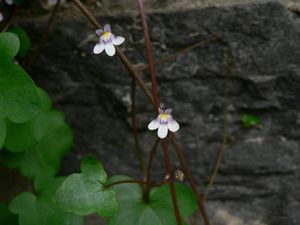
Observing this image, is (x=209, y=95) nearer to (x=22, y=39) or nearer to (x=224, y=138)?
(x=224, y=138)

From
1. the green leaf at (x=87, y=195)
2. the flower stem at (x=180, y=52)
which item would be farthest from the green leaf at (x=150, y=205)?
the flower stem at (x=180, y=52)

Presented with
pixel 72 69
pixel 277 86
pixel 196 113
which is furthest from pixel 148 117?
pixel 277 86

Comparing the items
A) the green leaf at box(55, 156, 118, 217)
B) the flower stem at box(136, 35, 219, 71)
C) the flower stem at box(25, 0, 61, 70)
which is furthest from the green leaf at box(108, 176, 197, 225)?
the flower stem at box(25, 0, 61, 70)

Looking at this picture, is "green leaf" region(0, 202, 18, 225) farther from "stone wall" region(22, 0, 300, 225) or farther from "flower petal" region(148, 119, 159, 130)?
"flower petal" region(148, 119, 159, 130)

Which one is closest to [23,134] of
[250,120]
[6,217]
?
[6,217]

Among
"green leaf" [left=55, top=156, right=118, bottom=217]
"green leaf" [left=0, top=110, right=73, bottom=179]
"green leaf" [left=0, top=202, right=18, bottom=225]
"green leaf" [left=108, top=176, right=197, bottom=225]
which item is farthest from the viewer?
"green leaf" [left=0, top=110, right=73, bottom=179]

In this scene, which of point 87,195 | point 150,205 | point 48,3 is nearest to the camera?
point 87,195

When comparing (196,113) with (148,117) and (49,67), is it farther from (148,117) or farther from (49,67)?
(49,67)
